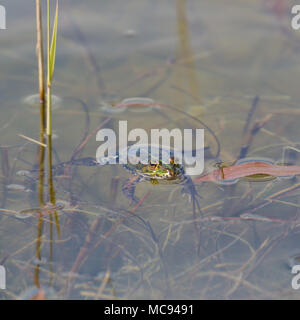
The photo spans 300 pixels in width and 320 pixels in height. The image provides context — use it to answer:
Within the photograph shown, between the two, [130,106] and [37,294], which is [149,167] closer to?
[130,106]

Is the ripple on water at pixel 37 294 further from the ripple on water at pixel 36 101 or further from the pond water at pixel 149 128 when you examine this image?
the ripple on water at pixel 36 101

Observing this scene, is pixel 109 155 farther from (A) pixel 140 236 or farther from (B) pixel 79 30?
(B) pixel 79 30

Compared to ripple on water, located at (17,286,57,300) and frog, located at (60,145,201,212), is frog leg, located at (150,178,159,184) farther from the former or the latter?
ripple on water, located at (17,286,57,300)

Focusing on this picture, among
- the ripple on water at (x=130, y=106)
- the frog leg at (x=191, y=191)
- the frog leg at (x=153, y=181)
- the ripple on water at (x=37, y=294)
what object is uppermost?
the ripple on water at (x=130, y=106)

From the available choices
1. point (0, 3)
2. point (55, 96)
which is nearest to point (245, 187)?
point (55, 96)

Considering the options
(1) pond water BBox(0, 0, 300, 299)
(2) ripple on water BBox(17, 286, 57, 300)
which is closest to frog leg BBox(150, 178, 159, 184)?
(1) pond water BBox(0, 0, 300, 299)

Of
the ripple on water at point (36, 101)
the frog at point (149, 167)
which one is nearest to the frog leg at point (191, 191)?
the frog at point (149, 167)
